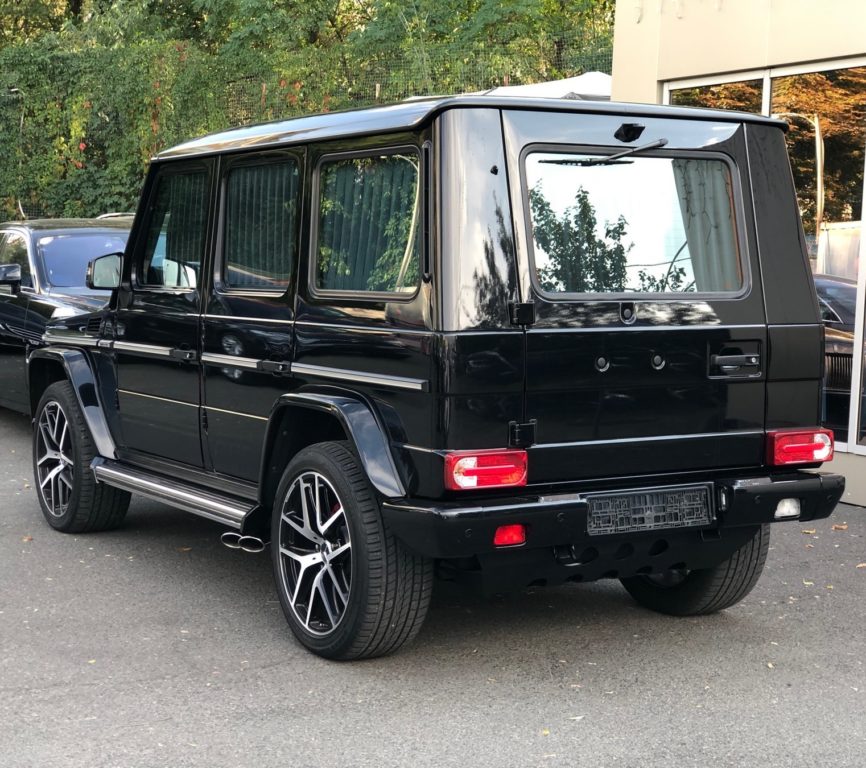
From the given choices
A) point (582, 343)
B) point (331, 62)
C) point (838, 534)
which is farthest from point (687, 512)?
point (331, 62)

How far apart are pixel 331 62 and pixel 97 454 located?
1250cm

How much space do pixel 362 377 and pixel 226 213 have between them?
59.3 inches

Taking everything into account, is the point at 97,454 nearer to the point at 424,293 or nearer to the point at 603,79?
the point at 424,293

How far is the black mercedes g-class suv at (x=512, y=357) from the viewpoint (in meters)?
4.68

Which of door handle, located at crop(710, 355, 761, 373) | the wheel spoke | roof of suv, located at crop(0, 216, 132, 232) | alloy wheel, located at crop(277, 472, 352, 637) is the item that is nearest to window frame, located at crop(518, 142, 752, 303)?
door handle, located at crop(710, 355, 761, 373)

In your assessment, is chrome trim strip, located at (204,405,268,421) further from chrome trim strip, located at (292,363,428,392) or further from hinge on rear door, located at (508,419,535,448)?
hinge on rear door, located at (508,419,535,448)

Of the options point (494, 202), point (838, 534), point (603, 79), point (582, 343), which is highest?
point (603, 79)

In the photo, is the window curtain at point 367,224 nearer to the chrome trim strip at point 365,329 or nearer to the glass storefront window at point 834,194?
the chrome trim strip at point 365,329

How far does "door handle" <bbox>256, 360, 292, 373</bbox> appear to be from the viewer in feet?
17.7

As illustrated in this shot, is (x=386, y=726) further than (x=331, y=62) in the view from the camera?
No

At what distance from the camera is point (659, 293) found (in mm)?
5062

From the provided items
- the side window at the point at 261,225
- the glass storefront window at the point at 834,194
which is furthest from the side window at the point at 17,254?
the glass storefront window at the point at 834,194

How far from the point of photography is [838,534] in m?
7.77

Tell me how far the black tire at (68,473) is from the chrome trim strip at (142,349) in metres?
0.55
